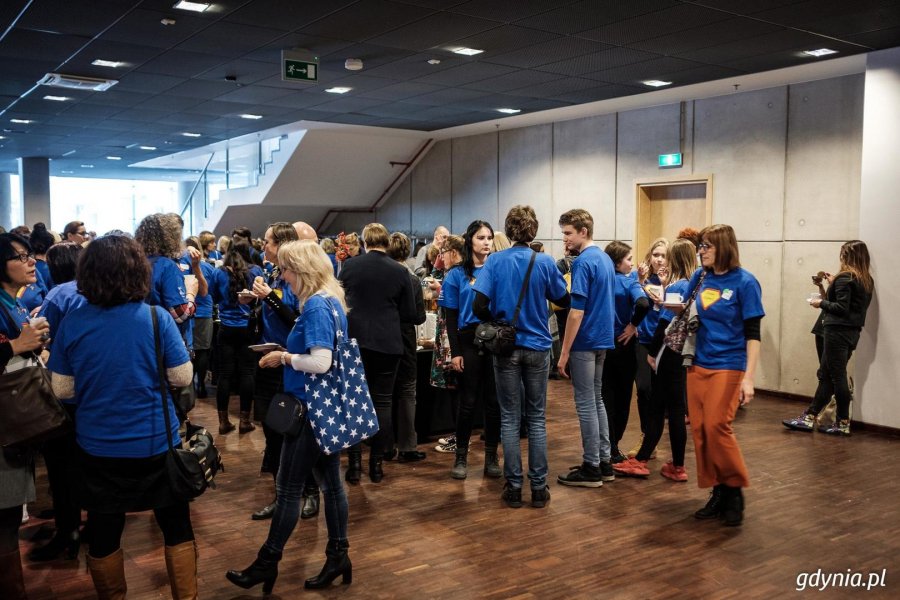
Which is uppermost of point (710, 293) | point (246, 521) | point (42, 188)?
point (42, 188)

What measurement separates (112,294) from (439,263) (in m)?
4.13

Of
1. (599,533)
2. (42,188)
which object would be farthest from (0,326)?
(42,188)

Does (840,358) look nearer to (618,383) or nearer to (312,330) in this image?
→ (618,383)

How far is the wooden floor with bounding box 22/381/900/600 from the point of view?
3.51 meters

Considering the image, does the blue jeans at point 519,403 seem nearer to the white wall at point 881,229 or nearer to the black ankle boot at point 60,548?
the black ankle boot at point 60,548

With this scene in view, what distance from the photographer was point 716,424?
4.21 metres

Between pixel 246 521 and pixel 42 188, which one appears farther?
pixel 42 188

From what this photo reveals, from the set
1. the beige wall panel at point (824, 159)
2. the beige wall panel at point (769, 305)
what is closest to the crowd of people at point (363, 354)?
the beige wall panel at point (824, 159)

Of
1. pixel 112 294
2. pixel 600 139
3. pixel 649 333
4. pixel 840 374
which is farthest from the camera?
pixel 600 139

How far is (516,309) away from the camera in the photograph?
4434mm

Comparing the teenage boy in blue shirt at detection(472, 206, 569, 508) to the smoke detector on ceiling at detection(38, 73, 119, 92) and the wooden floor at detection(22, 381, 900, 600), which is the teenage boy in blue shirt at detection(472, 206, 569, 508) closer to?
the wooden floor at detection(22, 381, 900, 600)

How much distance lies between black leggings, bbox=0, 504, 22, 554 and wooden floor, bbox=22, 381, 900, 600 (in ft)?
1.82

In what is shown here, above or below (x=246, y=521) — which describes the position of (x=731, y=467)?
above

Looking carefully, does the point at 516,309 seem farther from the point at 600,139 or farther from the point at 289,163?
the point at 289,163
